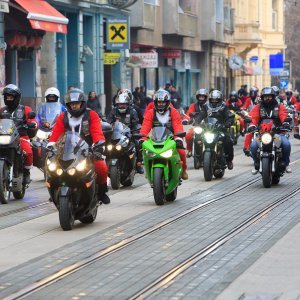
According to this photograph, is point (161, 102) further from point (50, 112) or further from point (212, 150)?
point (50, 112)

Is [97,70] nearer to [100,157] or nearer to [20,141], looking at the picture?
[20,141]

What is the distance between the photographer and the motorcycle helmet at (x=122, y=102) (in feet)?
72.5

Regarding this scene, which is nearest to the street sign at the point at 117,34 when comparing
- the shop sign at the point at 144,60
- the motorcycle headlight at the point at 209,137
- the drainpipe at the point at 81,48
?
the drainpipe at the point at 81,48

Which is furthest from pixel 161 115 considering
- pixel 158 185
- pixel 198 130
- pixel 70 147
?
pixel 198 130

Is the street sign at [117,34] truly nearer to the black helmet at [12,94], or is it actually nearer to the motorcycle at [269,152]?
the motorcycle at [269,152]

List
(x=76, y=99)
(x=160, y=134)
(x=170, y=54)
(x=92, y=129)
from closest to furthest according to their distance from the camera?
(x=76, y=99), (x=92, y=129), (x=160, y=134), (x=170, y=54)

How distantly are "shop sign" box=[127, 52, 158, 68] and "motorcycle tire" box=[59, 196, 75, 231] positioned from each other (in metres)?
33.5

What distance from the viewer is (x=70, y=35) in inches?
1726

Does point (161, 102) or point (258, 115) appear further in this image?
point (258, 115)

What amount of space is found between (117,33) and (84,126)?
2821 cm

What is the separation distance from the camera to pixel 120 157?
68.9 feet

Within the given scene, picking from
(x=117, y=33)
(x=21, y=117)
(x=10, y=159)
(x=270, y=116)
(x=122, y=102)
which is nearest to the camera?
(x=10, y=159)

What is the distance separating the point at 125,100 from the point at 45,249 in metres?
9.45

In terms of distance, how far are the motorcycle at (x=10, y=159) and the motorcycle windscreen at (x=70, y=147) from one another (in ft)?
11.3
